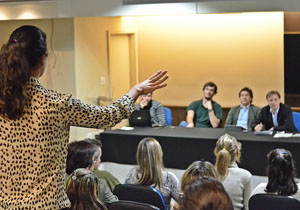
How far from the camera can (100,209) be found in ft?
9.02

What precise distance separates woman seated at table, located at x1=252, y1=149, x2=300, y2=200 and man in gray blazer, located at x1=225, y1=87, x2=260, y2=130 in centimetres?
302

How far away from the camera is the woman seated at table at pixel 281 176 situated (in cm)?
343

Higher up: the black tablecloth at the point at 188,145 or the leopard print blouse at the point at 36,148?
the leopard print blouse at the point at 36,148

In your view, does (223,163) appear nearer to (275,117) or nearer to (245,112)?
(275,117)

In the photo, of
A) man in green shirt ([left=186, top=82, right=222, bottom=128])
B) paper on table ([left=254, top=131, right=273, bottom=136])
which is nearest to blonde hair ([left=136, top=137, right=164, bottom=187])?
paper on table ([left=254, top=131, right=273, bottom=136])

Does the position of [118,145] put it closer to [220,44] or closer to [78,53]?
[78,53]

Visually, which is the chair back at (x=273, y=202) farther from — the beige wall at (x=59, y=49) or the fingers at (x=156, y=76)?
the beige wall at (x=59, y=49)

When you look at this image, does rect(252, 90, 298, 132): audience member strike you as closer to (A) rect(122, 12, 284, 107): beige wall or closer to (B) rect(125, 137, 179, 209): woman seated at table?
(A) rect(122, 12, 284, 107): beige wall

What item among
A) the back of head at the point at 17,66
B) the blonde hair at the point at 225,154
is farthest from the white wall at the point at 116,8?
the back of head at the point at 17,66

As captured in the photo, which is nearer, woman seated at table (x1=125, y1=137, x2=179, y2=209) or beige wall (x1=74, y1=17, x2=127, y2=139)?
woman seated at table (x1=125, y1=137, x2=179, y2=209)

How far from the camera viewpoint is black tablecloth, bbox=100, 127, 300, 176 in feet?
18.5

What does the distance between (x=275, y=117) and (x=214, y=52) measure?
110 inches

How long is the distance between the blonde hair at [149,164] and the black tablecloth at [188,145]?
85.2 inches

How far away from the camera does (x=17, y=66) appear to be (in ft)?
4.87
